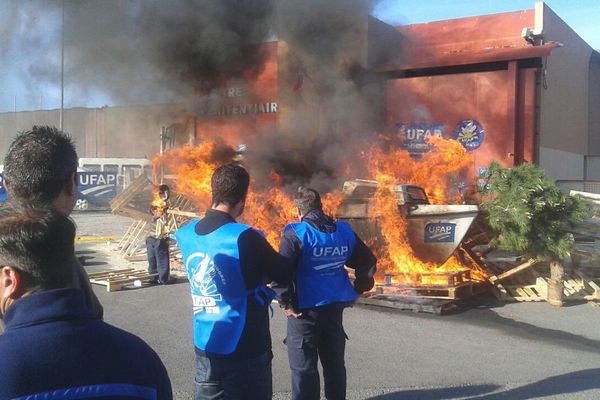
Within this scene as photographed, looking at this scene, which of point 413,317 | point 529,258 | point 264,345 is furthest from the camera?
point 529,258

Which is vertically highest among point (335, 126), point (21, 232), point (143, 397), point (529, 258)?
point (335, 126)

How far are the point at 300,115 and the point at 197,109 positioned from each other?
2.24 metres

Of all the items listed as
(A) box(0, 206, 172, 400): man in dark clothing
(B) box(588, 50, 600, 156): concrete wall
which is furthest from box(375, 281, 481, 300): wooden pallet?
(B) box(588, 50, 600, 156): concrete wall

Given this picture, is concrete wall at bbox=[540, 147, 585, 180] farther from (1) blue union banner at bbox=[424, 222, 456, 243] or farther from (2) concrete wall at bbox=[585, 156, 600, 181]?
(1) blue union banner at bbox=[424, 222, 456, 243]

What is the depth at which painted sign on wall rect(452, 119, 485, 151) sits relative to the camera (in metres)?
11.4

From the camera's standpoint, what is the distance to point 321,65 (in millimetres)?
12172

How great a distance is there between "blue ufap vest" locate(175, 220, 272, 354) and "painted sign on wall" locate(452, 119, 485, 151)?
30.5ft

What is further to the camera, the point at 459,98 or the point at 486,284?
the point at 459,98

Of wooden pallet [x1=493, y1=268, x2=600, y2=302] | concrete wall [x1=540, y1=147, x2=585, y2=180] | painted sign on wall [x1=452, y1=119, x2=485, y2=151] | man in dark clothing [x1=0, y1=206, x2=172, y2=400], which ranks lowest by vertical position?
wooden pallet [x1=493, y1=268, x2=600, y2=302]

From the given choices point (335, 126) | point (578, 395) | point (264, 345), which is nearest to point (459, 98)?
point (335, 126)

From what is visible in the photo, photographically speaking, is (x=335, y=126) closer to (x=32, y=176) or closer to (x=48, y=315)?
(x=32, y=176)

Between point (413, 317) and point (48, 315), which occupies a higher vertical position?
point (48, 315)

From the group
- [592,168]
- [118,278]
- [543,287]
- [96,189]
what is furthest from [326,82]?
[96,189]

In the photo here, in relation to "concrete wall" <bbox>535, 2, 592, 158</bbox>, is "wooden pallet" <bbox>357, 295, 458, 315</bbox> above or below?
below
